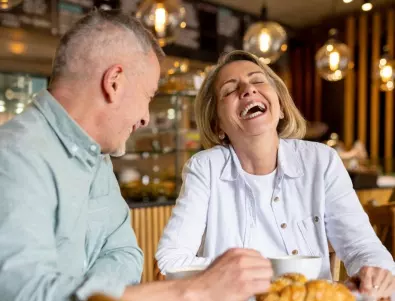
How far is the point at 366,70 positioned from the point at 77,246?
7.64 meters

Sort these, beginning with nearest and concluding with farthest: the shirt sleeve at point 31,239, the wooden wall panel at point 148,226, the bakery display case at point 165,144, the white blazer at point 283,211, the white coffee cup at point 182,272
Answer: the shirt sleeve at point 31,239 → the white coffee cup at point 182,272 → the white blazer at point 283,211 → the wooden wall panel at point 148,226 → the bakery display case at point 165,144

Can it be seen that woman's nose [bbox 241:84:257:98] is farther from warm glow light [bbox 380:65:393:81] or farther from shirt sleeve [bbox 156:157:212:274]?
warm glow light [bbox 380:65:393:81]

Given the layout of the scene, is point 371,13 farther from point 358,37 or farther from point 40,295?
point 40,295

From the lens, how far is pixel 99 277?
0.87m

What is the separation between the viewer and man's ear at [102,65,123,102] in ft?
3.56

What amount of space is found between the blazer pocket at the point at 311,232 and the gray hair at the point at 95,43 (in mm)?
872

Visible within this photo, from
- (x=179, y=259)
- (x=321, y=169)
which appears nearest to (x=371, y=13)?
(x=321, y=169)

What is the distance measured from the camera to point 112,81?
1.09m

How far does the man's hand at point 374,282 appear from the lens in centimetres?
121

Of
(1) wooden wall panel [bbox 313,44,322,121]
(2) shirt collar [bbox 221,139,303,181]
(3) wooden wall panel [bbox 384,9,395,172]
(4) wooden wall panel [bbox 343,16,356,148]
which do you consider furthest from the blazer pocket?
(1) wooden wall panel [bbox 313,44,322,121]

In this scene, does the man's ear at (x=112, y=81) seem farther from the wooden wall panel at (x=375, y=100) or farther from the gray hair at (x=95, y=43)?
the wooden wall panel at (x=375, y=100)

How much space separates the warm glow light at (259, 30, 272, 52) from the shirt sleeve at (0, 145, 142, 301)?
161 inches

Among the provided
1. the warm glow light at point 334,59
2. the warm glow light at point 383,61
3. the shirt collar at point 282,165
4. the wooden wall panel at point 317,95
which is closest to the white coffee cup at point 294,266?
the shirt collar at point 282,165

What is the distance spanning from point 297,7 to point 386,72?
2288 millimetres
